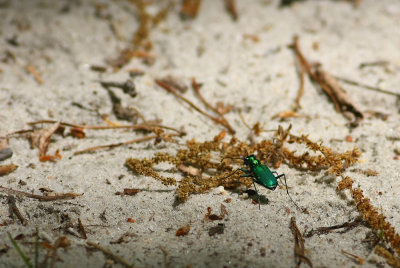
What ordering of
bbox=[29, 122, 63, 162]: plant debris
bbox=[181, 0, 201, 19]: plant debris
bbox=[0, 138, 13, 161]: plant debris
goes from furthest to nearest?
bbox=[181, 0, 201, 19]: plant debris → bbox=[29, 122, 63, 162]: plant debris → bbox=[0, 138, 13, 161]: plant debris

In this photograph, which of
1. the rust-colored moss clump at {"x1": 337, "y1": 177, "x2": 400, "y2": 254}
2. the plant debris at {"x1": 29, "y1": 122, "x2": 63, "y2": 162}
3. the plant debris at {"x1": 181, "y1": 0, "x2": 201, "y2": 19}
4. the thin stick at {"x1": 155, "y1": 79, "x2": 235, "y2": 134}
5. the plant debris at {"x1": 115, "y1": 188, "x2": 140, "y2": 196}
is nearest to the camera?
the rust-colored moss clump at {"x1": 337, "y1": 177, "x2": 400, "y2": 254}

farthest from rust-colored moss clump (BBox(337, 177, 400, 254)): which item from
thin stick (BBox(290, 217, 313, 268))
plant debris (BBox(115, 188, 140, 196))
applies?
plant debris (BBox(115, 188, 140, 196))

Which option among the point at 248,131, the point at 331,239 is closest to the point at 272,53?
the point at 248,131

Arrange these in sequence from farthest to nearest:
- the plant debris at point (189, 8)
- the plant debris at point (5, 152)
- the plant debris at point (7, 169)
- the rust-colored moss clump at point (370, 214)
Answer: the plant debris at point (189, 8) → the plant debris at point (5, 152) → the plant debris at point (7, 169) → the rust-colored moss clump at point (370, 214)

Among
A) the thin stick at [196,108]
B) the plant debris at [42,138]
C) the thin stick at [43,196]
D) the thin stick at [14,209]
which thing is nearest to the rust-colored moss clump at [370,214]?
the thin stick at [196,108]

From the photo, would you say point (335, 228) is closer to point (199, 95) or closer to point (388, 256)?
point (388, 256)

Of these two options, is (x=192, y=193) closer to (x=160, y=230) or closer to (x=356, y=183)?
(x=160, y=230)

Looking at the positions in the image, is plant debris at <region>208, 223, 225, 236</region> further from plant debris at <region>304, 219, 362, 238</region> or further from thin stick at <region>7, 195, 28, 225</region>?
thin stick at <region>7, 195, 28, 225</region>

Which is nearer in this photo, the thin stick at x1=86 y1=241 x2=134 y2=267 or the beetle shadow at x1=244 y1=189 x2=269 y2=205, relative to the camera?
the thin stick at x1=86 y1=241 x2=134 y2=267

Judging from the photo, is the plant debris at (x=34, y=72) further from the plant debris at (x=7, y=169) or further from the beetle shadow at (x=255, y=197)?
the beetle shadow at (x=255, y=197)

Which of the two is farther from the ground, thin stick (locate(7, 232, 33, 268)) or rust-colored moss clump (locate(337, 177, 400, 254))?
rust-colored moss clump (locate(337, 177, 400, 254))
